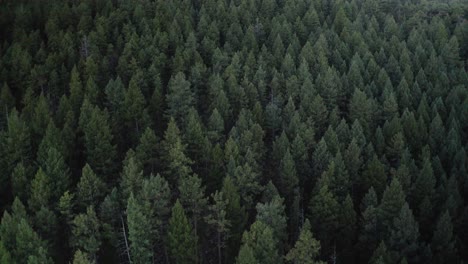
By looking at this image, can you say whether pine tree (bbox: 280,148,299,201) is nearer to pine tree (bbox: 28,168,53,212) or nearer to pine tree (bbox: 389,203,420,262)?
pine tree (bbox: 389,203,420,262)

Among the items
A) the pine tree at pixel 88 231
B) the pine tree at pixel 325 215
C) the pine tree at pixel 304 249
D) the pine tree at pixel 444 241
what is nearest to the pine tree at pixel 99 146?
the pine tree at pixel 88 231

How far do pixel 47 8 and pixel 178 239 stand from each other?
2750 inches

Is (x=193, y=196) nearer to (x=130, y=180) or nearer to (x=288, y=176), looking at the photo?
(x=130, y=180)

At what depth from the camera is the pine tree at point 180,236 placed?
47500 mm

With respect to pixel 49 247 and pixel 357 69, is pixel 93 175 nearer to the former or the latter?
pixel 49 247

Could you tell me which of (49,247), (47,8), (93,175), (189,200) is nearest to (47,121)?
(93,175)

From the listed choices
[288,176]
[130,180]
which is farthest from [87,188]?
[288,176]

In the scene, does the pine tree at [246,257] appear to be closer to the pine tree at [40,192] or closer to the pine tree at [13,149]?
the pine tree at [40,192]

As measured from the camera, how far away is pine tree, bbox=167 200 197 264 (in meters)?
47.5

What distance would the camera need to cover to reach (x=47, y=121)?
63781mm

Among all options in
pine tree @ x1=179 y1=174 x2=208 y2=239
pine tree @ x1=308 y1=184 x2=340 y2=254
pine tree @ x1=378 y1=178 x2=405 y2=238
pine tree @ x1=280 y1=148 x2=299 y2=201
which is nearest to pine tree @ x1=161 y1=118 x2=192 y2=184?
pine tree @ x1=179 y1=174 x2=208 y2=239

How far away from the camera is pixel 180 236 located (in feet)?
157

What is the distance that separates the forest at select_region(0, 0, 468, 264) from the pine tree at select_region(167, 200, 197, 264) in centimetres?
13

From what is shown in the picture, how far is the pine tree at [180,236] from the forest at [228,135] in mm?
129
